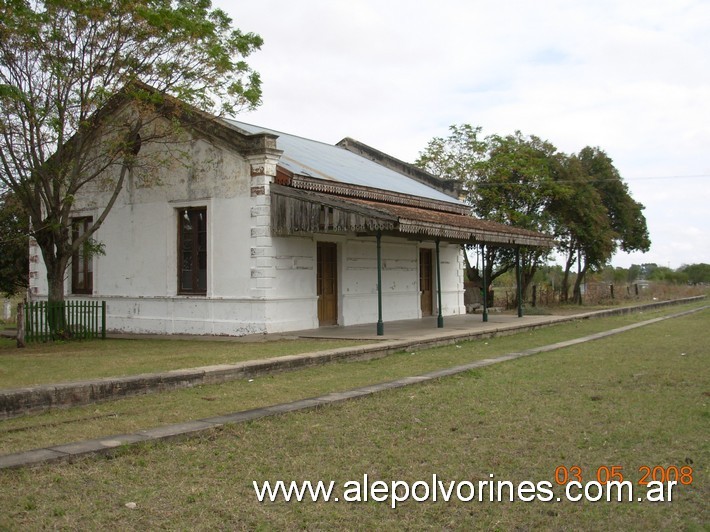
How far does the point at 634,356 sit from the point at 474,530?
9.53 m

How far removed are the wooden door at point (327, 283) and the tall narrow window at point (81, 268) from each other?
691 centimetres

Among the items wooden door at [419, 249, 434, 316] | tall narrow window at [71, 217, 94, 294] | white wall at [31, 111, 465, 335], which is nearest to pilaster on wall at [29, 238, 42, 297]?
white wall at [31, 111, 465, 335]

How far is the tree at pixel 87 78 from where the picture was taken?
14.9m

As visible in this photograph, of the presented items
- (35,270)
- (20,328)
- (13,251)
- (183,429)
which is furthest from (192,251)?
(183,429)

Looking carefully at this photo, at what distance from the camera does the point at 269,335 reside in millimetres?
16203

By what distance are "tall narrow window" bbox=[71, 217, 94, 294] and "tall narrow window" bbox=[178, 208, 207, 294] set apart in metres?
3.67

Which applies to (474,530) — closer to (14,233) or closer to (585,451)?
(585,451)

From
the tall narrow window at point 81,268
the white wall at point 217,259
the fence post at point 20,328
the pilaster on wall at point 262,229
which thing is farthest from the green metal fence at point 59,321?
the pilaster on wall at point 262,229

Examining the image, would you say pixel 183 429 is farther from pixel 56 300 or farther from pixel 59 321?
pixel 56 300

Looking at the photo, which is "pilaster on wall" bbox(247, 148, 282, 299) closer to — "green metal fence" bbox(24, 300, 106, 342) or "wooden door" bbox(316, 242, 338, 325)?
"wooden door" bbox(316, 242, 338, 325)

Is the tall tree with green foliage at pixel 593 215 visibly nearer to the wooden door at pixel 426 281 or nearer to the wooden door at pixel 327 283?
the wooden door at pixel 426 281

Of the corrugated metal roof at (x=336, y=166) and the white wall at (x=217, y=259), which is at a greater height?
the corrugated metal roof at (x=336, y=166)

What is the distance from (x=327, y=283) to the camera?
18.7 m

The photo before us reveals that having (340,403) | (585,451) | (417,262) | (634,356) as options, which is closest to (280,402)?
(340,403)
